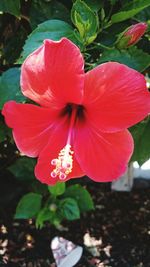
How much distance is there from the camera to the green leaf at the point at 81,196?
1.66m

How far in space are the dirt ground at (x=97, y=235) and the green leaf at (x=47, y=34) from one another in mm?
921

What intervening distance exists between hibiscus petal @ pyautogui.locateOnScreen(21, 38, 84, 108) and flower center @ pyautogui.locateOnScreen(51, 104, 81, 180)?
0.14 ft

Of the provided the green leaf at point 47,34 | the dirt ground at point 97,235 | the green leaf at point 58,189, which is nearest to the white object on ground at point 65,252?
the dirt ground at point 97,235

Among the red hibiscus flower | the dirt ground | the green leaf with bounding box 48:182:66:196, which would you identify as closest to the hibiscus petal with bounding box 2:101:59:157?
the red hibiscus flower

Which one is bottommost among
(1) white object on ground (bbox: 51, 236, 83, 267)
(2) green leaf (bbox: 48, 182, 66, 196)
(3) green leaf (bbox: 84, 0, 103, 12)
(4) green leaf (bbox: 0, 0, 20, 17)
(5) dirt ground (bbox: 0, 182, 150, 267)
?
(5) dirt ground (bbox: 0, 182, 150, 267)

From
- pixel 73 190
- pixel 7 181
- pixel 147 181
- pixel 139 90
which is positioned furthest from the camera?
pixel 147 181

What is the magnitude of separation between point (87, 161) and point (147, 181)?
1.13 m

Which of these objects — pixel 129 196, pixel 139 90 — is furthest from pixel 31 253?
pixel 139 90

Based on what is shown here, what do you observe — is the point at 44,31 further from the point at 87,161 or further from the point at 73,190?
the point at 73,190

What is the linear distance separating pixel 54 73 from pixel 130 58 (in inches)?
6.9

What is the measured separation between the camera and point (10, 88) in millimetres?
988

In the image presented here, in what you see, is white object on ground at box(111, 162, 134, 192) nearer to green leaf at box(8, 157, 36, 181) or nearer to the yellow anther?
green leaf at box(8, 157, 36, 181)

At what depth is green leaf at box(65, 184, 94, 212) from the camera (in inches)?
65.2

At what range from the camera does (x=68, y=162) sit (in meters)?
0.88
